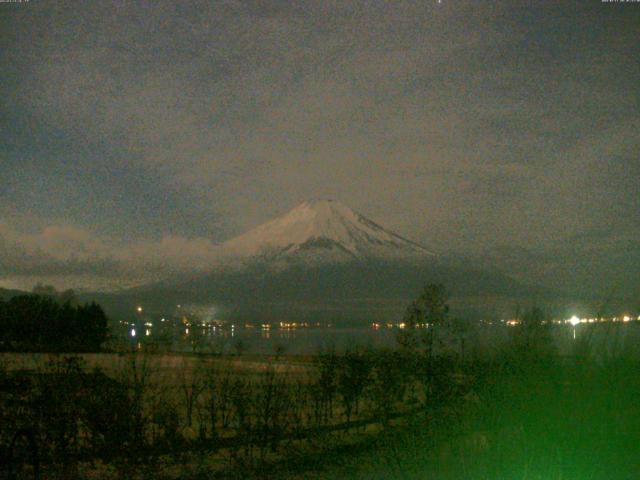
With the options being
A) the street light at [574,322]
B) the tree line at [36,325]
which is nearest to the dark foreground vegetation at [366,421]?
the street light at [574,322]

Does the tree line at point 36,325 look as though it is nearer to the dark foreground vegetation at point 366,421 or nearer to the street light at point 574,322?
the dark foreground vegetation at point 366,421

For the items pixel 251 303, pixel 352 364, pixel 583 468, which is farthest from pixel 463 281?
pixel 583 468

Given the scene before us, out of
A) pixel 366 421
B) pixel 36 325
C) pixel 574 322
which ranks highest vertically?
pixel 574 322

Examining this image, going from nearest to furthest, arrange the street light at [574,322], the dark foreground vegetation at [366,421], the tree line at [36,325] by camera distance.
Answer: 1. the dark foreground vegetation at [366,421]
2. the street light at [574,322]
3. the tree line at [36,325]

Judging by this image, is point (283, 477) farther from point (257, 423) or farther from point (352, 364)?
point (352, 364)

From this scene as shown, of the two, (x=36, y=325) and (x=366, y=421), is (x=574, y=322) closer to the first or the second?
(x=366, y=421)

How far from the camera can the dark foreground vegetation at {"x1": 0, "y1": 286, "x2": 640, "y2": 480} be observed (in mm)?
5176

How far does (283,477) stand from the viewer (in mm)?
7969

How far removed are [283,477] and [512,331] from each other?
3.41 meters

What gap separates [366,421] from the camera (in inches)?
468

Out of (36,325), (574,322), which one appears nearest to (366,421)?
(574,322)

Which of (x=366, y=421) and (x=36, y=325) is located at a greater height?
(x=36, y=325)

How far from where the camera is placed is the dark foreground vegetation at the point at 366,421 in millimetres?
5176

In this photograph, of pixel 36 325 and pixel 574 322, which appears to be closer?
pixel 574 322
